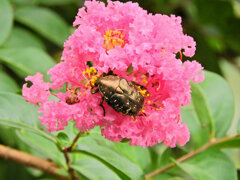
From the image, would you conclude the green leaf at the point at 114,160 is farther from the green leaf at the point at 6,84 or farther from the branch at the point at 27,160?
the green leaf at the point at 6,84

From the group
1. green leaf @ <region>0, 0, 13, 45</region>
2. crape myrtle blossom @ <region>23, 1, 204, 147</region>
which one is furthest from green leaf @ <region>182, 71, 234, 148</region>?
green leaf @ <region>0, 0, 13, 45</region>

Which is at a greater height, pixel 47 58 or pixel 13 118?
pixel 47 58

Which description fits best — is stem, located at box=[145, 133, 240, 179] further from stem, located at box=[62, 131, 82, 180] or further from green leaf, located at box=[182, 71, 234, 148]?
stem, located at box=[62, 131, 82, 180]

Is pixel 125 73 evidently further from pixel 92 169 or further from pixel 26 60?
pixel 26 60

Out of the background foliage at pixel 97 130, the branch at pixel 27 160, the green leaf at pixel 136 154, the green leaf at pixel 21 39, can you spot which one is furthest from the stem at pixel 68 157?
the green leaf at pixel 21 39

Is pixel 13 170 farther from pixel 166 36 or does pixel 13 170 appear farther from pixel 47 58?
pixel 166 36

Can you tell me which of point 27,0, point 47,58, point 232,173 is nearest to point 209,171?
point 232,173
